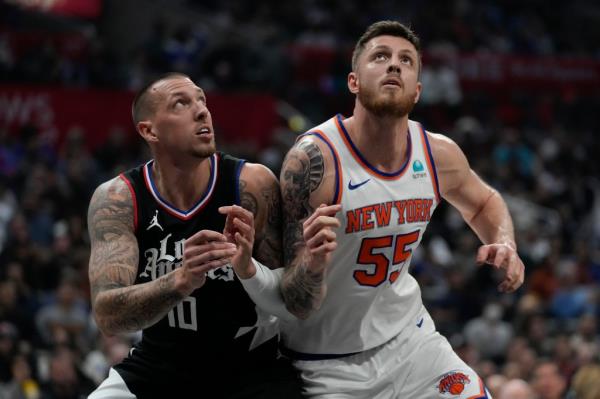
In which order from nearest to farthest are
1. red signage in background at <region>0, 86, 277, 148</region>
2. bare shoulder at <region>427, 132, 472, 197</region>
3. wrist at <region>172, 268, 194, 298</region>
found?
wrist at <region>172, 268, 194, 298</region> → bare shoulder at <region>427, 132, 472, 197</region> → red signage in background at <region>0, 86, 277, 148</region>

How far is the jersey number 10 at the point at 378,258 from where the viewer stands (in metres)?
5.00

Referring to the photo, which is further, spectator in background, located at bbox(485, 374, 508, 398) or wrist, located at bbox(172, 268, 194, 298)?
spectator in background, located at bbox(485, 374, 508, 398)

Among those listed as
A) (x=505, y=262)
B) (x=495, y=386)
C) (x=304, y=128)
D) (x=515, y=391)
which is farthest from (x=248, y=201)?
(x=304, y=128)

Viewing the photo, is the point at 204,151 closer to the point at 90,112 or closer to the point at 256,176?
the point at 256,176

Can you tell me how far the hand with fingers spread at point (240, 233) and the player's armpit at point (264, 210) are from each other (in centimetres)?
35

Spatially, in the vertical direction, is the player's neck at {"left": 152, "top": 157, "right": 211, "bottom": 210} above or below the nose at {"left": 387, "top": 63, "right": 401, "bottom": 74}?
below

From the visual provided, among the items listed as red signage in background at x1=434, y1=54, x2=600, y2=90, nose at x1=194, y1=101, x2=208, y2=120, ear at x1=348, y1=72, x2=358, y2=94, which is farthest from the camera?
red signage in background at x1=434, y1=54, x2=600, y2=90

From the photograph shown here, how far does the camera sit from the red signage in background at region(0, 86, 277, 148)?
15.2 metres

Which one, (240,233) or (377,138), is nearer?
(240,233)

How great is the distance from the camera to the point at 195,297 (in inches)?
194

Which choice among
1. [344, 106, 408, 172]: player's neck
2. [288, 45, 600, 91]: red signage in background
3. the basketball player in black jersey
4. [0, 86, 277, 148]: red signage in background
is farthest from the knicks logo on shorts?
[288, 45, 600, 91]: red signage in background

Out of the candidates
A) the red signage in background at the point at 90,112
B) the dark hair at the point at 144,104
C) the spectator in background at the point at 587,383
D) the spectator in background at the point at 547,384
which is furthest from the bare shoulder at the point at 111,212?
the red signage in background at the point at 90,112

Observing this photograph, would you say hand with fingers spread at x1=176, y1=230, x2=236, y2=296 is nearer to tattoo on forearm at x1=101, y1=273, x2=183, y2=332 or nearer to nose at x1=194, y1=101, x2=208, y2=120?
tattoo on forearm at x1=101, y1=273, x2=183, y2=332

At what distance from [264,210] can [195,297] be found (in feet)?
1.72
